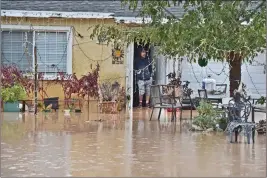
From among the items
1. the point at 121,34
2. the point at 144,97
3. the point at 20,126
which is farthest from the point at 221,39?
the point at 144,97

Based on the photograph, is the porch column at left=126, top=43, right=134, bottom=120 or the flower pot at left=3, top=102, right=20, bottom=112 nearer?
the flower pot at left=3, top=102, right=20, bottom=112

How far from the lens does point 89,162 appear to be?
9805mm

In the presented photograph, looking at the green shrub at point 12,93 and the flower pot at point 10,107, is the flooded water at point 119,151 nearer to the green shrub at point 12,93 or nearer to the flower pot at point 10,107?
the green shrub at point 12,93

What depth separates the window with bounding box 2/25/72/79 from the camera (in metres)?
19.7

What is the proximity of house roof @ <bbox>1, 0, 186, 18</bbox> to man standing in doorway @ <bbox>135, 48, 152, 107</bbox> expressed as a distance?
2.24m

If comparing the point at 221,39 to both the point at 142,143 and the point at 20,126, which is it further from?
the point at 20,126

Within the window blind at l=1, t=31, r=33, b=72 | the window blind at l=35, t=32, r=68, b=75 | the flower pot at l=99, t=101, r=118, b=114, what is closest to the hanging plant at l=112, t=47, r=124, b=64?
the window blind at l=35, t=32, r=68, b=75

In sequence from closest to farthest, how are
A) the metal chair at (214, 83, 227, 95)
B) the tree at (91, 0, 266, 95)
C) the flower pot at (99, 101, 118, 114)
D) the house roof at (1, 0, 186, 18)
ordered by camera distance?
the tree at (91, 0, 266, 95), the flower pot at (99, 101, 118, 114), the house roof at (1, 0, 186, 18), the metal chair at (214, 83, 227, 95)

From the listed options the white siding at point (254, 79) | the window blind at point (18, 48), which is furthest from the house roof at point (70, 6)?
the white siding at point (254, 79)

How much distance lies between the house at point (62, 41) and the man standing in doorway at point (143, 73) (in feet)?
5.11

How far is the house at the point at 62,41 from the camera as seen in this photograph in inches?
765

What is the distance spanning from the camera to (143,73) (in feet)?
71.4

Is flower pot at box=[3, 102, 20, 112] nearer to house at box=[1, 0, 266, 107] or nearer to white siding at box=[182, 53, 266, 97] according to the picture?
house at box=[1, 0, 266, 107]

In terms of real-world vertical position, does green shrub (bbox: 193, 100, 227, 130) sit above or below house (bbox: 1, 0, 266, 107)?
below
